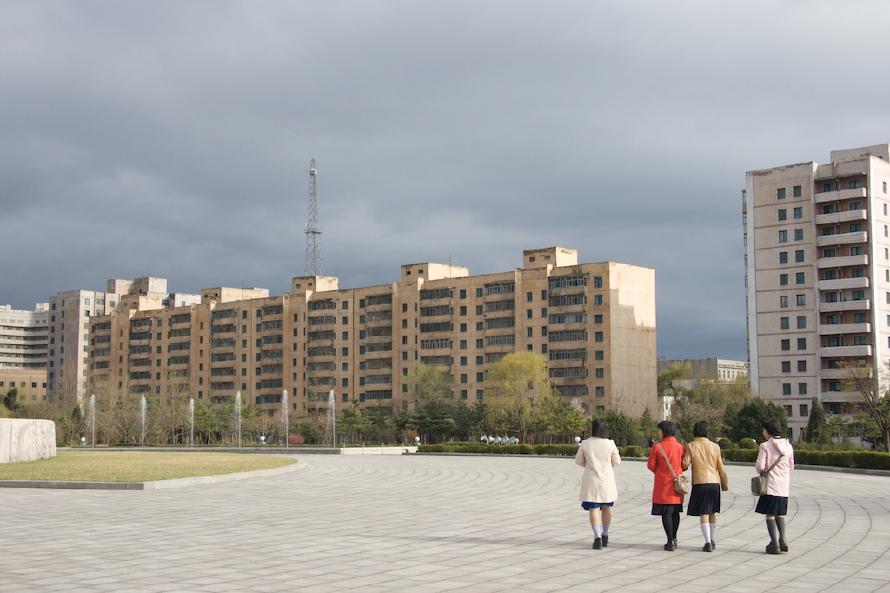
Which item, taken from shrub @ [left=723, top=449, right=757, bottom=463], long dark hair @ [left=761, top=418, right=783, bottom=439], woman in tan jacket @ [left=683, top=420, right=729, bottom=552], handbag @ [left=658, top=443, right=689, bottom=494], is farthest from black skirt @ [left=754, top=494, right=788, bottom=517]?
shrub @ [left=723, top=449, right=757, bottom=463]

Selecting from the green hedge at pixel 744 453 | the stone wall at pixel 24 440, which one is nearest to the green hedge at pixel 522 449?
the green hedge at pixel 744 453

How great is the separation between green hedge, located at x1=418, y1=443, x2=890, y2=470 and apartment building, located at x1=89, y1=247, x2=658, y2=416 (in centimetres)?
4336

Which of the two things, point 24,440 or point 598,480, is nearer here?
point 598,480

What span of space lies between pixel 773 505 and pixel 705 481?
3.10 ft

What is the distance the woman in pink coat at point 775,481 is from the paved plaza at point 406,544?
343 mm

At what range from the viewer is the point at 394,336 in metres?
118

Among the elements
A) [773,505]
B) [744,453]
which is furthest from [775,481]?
[744,453]

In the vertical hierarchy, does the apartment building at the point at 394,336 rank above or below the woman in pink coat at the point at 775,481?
above

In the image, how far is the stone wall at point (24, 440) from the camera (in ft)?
114

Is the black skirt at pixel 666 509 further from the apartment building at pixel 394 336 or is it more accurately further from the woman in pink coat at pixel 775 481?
the apartment building at pixel 394 336

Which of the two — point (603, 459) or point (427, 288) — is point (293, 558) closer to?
point (603, 459)

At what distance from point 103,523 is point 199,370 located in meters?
126

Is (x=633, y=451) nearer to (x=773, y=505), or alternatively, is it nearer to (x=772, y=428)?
(x=772, y=428)

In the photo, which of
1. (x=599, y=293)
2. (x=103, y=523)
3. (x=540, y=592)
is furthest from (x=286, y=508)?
(x=599, y=293)
